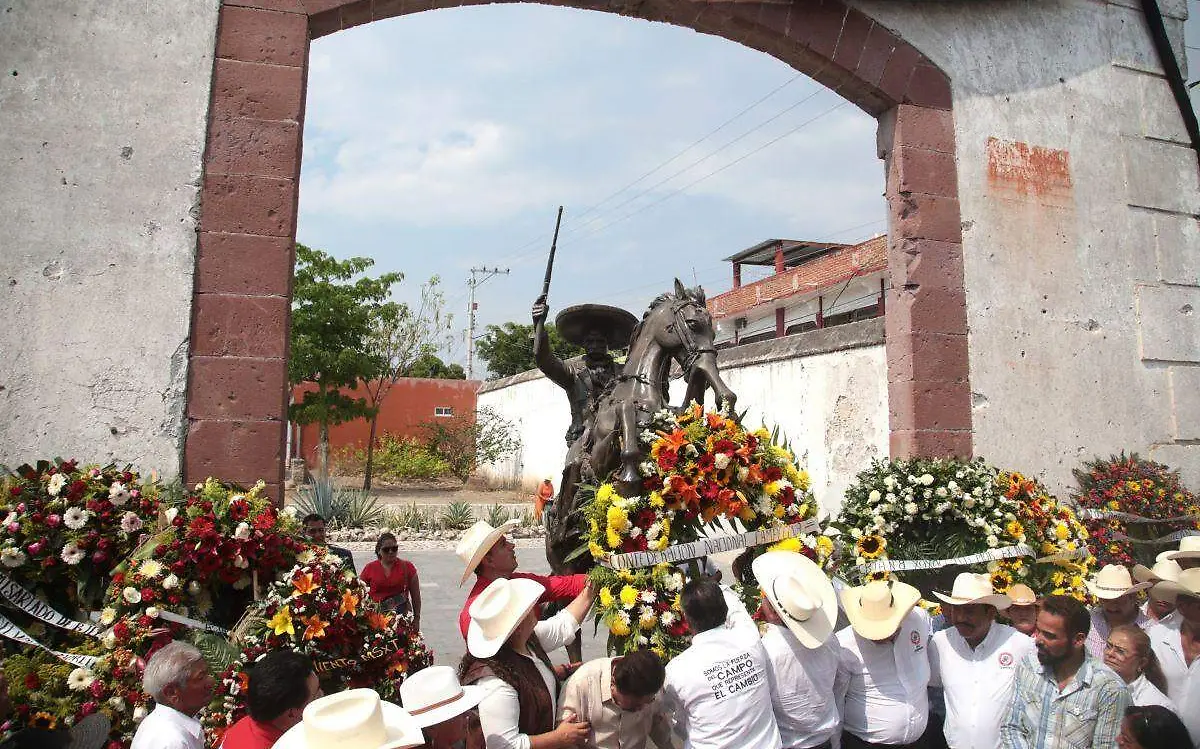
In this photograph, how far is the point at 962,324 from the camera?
6.35 metres

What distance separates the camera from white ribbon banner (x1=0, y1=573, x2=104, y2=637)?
11.5 ft

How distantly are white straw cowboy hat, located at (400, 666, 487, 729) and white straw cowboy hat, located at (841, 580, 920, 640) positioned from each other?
5.29ft

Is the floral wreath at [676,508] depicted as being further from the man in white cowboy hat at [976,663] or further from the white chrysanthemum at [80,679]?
the white chrysanthemum at [80,679]

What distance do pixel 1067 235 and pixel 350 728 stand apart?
22.2ft

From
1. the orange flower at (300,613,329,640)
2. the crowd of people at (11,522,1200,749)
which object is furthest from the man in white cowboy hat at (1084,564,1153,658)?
the orange flower at (300,613,329,640)

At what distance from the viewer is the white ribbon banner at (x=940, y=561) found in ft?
15.9

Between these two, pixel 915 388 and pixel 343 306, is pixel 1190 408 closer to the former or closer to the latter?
pixel 915 388

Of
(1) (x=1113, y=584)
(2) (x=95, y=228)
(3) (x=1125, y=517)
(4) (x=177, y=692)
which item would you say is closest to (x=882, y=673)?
(1) (x=1113, y=584)

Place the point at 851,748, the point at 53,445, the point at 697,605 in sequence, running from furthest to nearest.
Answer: the point at 53,445 < the point at 851,748 < the point at 697,605

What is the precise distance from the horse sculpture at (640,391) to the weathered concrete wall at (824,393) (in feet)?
7.74

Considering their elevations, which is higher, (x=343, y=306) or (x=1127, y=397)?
(x=343, y=306)

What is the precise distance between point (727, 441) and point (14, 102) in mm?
4461

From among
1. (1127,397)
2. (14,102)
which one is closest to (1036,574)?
(1127,397)

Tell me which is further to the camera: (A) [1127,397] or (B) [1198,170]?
(B) [1198,170]
